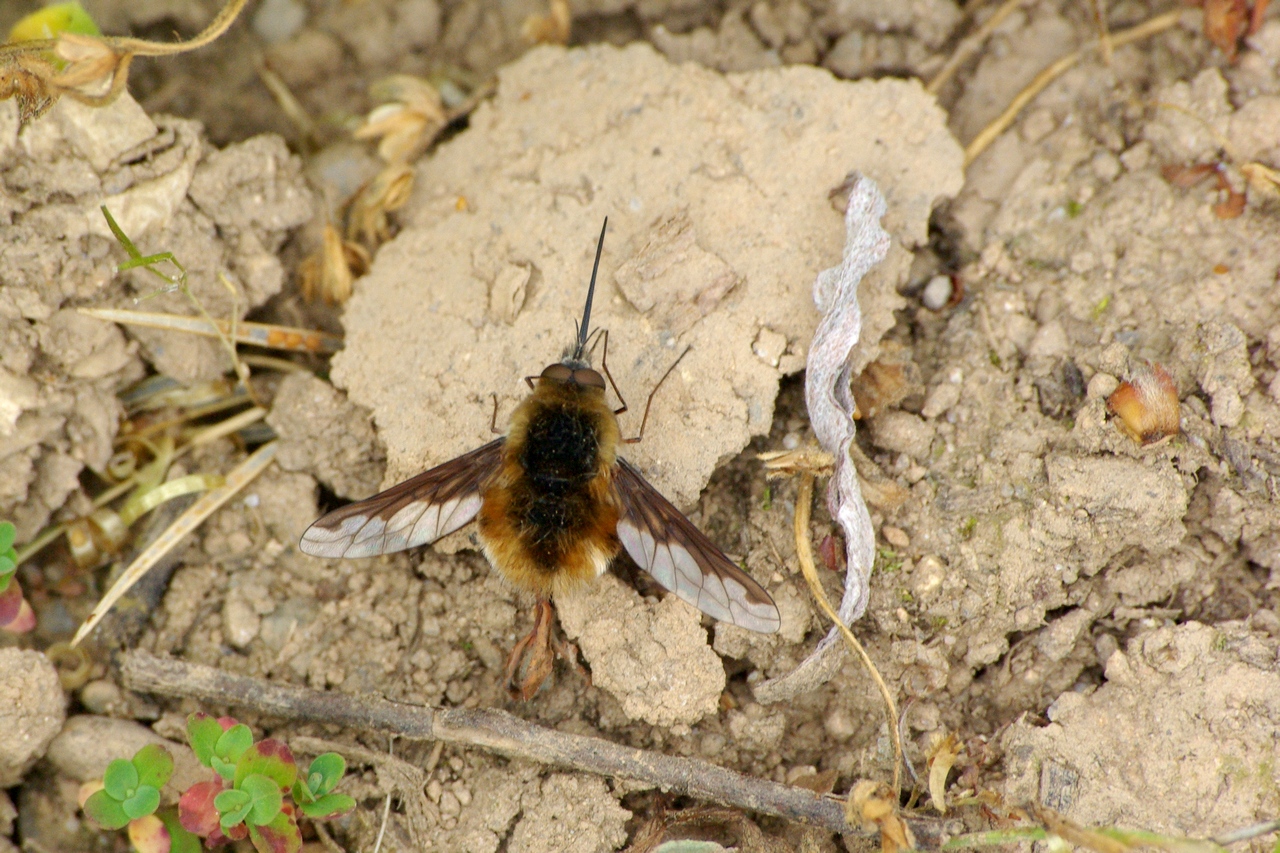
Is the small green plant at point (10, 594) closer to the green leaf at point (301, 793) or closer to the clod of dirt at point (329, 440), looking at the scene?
the clod of dirt at point (329, 440)

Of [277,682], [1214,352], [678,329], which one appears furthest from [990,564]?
[277,682]

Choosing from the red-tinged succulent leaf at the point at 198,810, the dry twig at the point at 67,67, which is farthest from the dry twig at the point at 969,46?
the red-tinged succulent leaf at the point at 198,810

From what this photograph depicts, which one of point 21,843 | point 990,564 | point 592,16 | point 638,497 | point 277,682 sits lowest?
point 21,843

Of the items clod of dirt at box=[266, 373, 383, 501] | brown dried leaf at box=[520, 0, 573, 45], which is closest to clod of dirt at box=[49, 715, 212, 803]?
clod of dirt at box=[266, 373, 383, 501]

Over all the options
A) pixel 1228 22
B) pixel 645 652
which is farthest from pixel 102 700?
pixel 1228 22

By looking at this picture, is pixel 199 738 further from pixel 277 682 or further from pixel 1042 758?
pixel 1042 758

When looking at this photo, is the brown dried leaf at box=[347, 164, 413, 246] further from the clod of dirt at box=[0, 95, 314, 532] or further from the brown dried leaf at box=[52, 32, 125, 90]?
the brown dried leaf at box=[52, 32, 125, 90]
